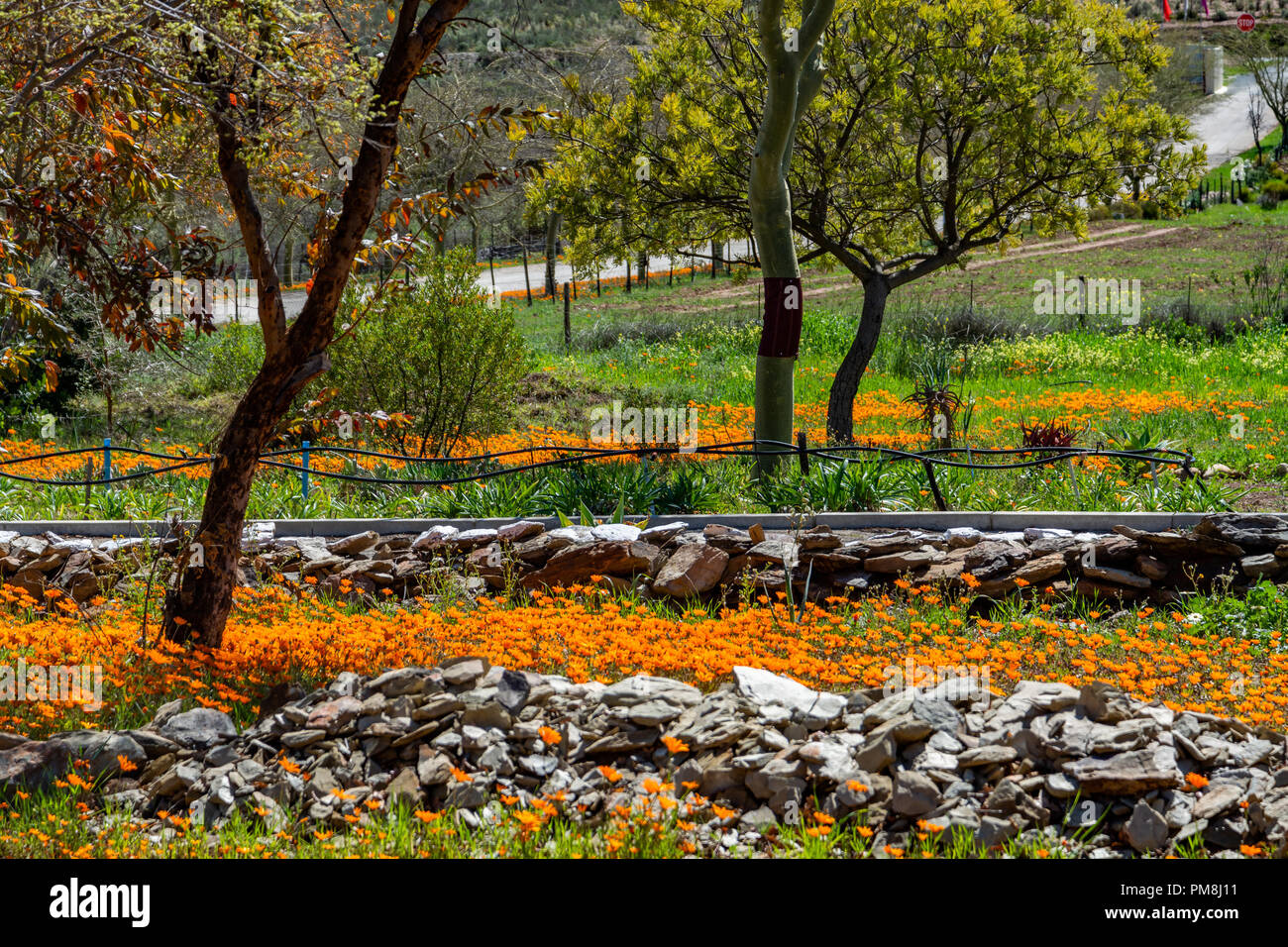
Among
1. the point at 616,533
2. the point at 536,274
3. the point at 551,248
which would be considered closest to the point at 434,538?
the point at 616,533

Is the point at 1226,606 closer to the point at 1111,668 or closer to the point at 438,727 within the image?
the point at 1111,668

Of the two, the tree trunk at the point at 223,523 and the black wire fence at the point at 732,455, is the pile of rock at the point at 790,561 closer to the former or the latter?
the black wire fence at the point at 732,455

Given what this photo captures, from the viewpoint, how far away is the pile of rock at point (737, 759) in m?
3.56

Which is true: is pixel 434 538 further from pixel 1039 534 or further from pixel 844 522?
pixel 1039 534

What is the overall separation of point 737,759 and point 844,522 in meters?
3.74

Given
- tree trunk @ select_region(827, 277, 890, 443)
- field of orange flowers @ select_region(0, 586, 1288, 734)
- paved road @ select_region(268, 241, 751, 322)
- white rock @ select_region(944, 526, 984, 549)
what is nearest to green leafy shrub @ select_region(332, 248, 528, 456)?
tree trunk @ select_region(827, 277, 890, 443)

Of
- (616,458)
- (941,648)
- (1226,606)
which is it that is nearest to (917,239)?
(616,458)

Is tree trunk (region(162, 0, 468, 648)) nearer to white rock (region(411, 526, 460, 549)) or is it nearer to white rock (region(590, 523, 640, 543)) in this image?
white rock (region(411, 526, 460, 549))

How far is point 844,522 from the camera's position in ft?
23.9

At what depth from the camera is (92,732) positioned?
424 centimetres

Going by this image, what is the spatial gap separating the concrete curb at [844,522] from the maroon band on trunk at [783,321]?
1867mm

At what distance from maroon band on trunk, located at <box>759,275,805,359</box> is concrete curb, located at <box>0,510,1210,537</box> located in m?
1.87

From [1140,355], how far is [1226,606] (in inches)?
396

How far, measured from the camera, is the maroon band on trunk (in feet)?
28.7
